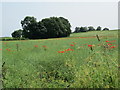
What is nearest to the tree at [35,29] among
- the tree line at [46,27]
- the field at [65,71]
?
the tree line at [46,27]

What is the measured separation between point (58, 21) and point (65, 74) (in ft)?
16.0

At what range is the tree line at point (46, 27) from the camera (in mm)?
8231

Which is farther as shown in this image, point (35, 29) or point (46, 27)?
point (35, 29)

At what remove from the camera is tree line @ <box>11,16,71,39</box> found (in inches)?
324

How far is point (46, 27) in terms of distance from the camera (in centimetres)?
922

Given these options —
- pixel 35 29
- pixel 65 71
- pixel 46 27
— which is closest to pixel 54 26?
pixel 46 27

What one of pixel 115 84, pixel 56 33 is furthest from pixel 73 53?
pixel 56 33

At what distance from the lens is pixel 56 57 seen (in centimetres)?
463

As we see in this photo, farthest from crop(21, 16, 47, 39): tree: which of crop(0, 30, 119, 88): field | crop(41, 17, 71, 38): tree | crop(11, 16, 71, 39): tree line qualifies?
crop(0, 30, 119, 88): field

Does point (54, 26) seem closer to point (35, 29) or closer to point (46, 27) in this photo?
point (46, 27)

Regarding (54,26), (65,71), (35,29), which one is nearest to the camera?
(65,71)

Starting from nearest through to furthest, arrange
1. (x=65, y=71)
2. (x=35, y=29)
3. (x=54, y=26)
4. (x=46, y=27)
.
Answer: (x=65, y=71), (x=54, y=26), (x=46, y=27), (x=35, y=29)

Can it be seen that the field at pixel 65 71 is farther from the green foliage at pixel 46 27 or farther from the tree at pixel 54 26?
the tree at pixel 54 26

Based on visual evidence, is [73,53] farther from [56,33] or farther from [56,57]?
[56,33]
